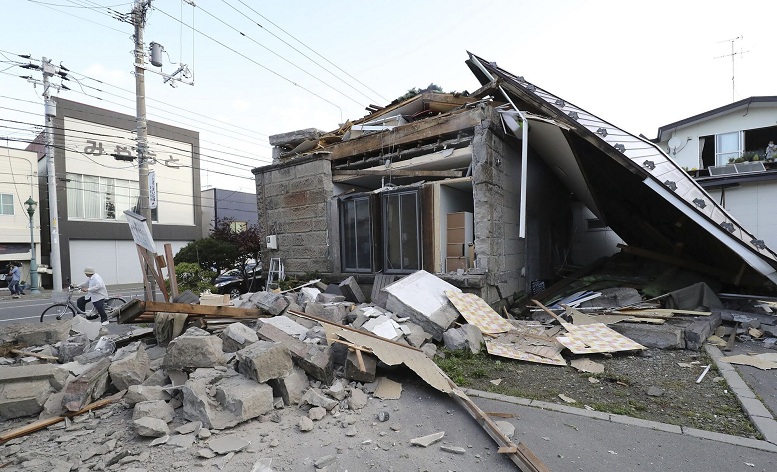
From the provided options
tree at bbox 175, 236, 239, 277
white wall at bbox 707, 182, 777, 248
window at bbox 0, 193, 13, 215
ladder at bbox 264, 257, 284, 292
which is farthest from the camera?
window at bbox 0, 193, 13, 215

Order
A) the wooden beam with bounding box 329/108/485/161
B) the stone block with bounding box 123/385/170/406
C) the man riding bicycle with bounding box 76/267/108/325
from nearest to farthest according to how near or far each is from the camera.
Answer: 1. the stone block with bounding box 123/385/170/406
2. the wooden beam with bounding box 329/108/485/161
3. the man riding bicycle with bounding box 76/267/108/325

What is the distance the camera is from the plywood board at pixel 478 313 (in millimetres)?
5992

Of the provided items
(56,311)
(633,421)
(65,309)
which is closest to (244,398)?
(633,421)

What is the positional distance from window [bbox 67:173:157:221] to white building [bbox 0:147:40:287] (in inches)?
72.4

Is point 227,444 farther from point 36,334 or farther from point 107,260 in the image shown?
point 107,260

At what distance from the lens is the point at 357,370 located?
4.14 metres

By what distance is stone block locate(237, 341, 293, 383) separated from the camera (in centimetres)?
361

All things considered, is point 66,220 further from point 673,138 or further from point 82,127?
point 673,138

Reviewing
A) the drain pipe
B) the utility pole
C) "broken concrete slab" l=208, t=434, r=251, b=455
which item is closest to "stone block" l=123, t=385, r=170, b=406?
"broken concrete slab" l=208, t=434, r=251, b=455

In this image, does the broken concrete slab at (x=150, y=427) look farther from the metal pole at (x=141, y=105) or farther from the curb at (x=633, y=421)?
the metal pole at (x=141, y=105)

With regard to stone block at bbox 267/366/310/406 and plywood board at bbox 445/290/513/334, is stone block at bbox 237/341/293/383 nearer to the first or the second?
stone block at bbox 267/366/310/406

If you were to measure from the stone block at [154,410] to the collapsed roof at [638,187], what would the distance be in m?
6.81

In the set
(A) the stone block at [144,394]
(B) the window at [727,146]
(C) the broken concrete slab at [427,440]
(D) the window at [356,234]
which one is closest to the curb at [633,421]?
(C) the broken concrete slab at [427,440]

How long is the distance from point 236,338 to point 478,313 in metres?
3.78
